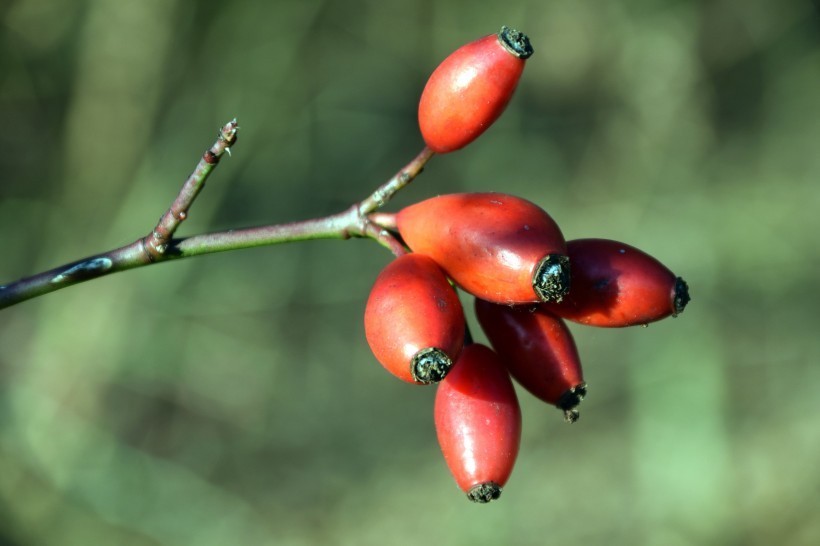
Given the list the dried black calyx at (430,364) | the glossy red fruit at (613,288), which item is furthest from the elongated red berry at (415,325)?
the glossy red fruit at (613,288)

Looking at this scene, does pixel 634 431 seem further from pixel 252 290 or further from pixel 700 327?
pixel 252 290

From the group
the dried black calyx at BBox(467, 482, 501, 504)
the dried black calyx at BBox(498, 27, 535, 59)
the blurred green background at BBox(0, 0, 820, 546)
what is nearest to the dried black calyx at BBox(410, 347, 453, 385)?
the dried black calyx at BBox(467, 482, 501, 504)

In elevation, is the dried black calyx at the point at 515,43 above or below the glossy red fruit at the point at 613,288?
above

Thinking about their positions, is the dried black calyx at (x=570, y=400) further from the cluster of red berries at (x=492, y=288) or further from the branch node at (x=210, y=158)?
the branch node at (x=210, y=158)

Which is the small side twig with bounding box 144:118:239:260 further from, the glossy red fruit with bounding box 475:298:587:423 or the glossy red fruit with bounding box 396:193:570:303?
the glossy red fruit with bounding box 475:298:587:423

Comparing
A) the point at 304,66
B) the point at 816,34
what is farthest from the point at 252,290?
the point at 816,34

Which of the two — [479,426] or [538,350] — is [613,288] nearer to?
[538,350]

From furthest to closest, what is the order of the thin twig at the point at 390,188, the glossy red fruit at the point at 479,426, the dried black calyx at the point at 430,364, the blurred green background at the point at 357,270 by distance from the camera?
1. the blurred green background at the point at 357,270
2. the thin twig at the point at 390,188
3. the glossy red fruit at the point at 479,426
4. the dried black calyx at the point at 430,364

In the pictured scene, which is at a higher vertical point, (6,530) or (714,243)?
(714,243)
